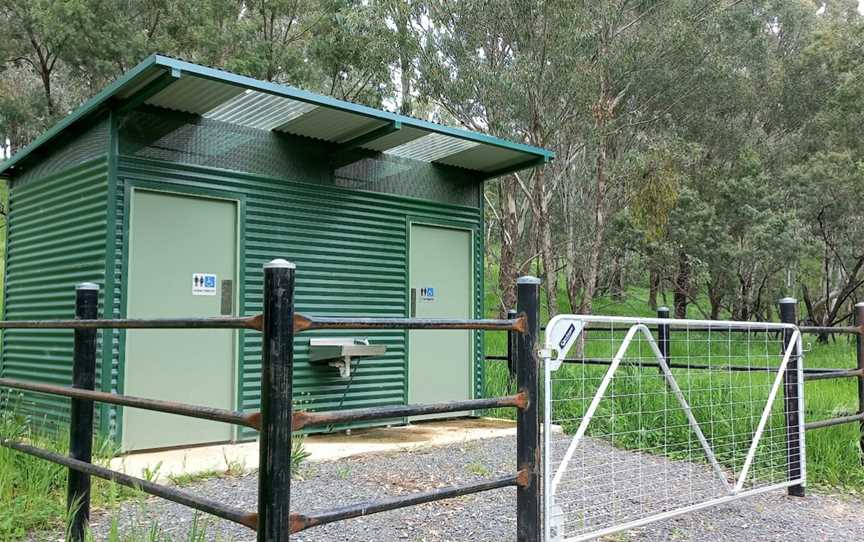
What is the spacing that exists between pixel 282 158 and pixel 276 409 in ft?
15.6

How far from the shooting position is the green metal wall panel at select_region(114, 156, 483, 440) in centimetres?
619

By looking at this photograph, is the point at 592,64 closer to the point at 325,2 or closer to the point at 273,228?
the point at 325,2

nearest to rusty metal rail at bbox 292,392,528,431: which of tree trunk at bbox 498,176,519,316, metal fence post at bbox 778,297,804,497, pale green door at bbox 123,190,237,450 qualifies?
metal fence post at bbox 778,297,804,497

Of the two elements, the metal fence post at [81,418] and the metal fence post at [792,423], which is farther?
the metal fence post at [792,423]

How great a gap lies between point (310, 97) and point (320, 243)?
1554 millimetres

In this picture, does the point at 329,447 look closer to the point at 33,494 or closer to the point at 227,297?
the point at 227,297

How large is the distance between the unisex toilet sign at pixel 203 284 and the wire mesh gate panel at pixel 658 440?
2970 mm

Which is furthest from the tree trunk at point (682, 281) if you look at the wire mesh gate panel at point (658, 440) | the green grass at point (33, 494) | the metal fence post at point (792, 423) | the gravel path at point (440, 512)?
the green grass at point (33, 494)

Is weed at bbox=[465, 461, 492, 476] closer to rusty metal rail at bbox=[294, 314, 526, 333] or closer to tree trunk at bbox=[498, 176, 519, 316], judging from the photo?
rusty metal rail at bbox=[294, 314, 526, 333]

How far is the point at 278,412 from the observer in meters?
2.15

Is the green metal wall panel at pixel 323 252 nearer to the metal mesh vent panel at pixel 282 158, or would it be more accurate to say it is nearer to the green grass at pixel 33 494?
the metal mesh vent panel at pixel 282 158

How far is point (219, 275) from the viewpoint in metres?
6.20

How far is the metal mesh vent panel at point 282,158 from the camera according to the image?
5.83 m

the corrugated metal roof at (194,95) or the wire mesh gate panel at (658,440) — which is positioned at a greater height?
the corrugated metal roof at (194,95)
